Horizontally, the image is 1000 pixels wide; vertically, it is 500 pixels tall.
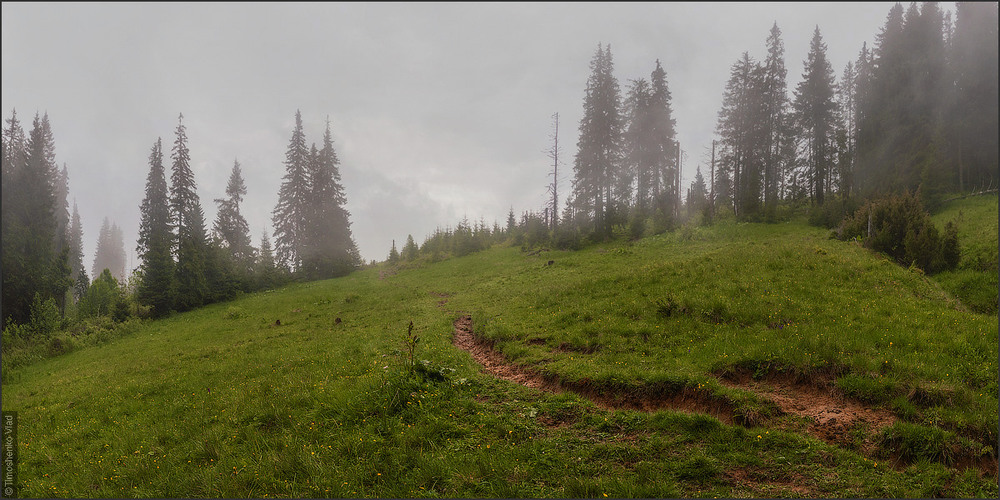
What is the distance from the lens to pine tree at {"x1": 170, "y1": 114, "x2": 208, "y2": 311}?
32.8m

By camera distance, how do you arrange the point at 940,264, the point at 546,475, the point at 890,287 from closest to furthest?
the point at 546,475
the point at 890,287
the point at 940,264

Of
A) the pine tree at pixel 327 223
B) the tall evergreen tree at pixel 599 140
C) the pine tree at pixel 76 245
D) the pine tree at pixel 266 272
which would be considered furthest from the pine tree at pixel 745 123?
the pine tree at pixel 76 245

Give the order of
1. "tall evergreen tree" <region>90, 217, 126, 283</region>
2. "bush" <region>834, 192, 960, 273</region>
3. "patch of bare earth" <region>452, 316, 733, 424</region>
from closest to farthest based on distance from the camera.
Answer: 1. "patch of bare earth" <region>452, 316, 733, 424</region>
2. "bush" <region>834, 192, 960, 273</region>
3. "tall evergreen tree" <region>90, 217, 126, 283</region>

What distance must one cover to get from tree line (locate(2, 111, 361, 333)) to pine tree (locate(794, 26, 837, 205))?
56501 mm

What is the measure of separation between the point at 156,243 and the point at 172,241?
114 centimetres

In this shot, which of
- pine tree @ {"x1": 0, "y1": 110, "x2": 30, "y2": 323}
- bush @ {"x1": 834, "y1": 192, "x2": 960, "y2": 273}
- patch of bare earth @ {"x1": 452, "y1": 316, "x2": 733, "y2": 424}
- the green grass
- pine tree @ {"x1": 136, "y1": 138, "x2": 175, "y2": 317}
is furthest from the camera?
pine tree @ {"x1": 136, "y1": 138, "x2": 175, "y2": 317}

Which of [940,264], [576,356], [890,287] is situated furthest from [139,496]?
[940,264]

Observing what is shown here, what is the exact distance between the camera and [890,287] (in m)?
11.8

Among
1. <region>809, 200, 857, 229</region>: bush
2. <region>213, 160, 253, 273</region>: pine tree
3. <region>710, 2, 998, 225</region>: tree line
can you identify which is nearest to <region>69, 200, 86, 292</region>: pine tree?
<region>213, 160, 253, 273</region>: pine tree

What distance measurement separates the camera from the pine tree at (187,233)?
108 ft

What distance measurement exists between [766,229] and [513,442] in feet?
107

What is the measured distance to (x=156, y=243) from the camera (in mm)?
33094

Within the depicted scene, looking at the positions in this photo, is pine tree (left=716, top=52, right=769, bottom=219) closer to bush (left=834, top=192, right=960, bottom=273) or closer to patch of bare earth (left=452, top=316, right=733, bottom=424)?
bush (left=834, top=192, right=960, bottom=273)

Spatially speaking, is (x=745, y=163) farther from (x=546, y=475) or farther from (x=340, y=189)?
(x=340, y=189)
